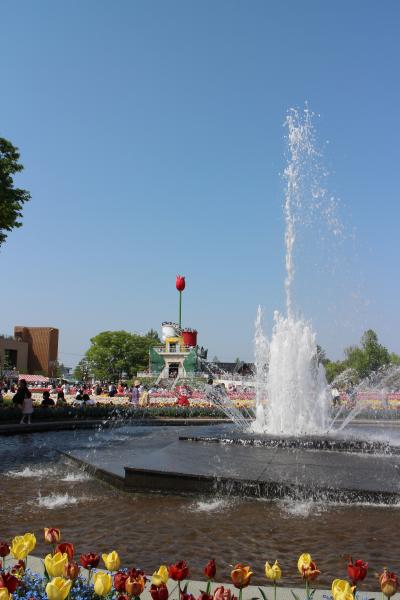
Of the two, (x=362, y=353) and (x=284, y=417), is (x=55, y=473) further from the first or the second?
(x=362, y=353)

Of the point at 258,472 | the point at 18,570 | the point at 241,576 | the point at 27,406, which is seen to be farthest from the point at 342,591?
the point at 27,406

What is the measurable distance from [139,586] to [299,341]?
14397 millimetres

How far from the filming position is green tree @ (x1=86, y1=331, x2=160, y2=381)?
97.2 m

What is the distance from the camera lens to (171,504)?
809cm

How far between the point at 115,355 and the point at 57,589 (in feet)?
318

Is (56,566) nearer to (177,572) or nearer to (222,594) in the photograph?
(177,572)

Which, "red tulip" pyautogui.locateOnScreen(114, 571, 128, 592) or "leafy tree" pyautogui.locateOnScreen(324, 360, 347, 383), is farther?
"leafy tree" pyautogui.locateOnScreen(324, 360, 347, 383)

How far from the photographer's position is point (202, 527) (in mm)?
6770

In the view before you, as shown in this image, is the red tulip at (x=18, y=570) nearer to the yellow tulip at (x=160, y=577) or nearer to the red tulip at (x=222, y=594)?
the yellow tulip at (x=160, y=577)

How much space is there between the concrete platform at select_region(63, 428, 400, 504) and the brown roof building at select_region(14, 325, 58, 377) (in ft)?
318

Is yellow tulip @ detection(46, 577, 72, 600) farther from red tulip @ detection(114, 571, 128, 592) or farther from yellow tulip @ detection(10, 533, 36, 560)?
yellow tulip @ detection(10, 533, 36, 560)

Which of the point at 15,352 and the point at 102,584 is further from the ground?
the point at 15,352

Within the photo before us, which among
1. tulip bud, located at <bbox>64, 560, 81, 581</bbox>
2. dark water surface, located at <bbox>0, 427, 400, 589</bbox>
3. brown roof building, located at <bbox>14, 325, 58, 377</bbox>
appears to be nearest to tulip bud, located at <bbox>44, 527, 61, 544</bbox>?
tulip bud, located at <bbox>64, 560, 81, 581</bbox>

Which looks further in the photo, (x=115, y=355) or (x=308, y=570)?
(x=115, y=355)
